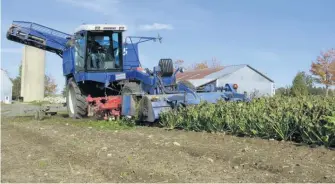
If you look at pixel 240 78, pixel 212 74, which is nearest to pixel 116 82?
pixel 212 74

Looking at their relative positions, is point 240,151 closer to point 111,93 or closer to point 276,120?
point 276,120

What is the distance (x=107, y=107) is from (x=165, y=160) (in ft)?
21.4

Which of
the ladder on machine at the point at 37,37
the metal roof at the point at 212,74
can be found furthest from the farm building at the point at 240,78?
the ladder on machine at the point at 37,37

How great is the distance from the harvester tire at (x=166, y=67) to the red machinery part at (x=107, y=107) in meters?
1.49

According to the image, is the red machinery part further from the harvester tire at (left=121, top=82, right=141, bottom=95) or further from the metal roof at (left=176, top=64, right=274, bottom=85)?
the metal roof at (left=176, top=64, right=274, bottom=85)

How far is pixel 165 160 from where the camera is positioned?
244 inches

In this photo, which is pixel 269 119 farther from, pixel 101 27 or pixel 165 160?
pixel 101 27

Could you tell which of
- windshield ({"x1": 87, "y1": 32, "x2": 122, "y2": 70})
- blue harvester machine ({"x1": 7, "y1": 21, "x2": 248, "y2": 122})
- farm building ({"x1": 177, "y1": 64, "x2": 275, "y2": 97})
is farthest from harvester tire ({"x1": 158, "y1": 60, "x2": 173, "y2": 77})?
farm building ({"x1": 177, "y1": 64, "x2": 275, "y2": 97})

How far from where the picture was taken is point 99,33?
535 inches

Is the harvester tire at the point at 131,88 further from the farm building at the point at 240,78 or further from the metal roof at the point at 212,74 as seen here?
the farm building at the point at 240,78

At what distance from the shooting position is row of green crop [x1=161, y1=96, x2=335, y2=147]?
7043mm

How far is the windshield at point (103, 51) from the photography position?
1355 cm

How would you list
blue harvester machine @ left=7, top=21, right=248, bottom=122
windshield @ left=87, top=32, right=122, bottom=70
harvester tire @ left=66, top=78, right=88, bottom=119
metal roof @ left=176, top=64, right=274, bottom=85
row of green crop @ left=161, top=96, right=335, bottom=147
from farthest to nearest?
metal roof @ left=176, top=64, right=274, bottom=85 < harvester tire @ left=66, top=78, right=88, bottom=119 < windshield @ left=87, top=32, right=122, bottom=70 < blue harvester machine @ left=7, top=21, right=248, bottom=122 < row of green crop @ left=161, top=96, right=335, bottom=147

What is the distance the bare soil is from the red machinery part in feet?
11.9
